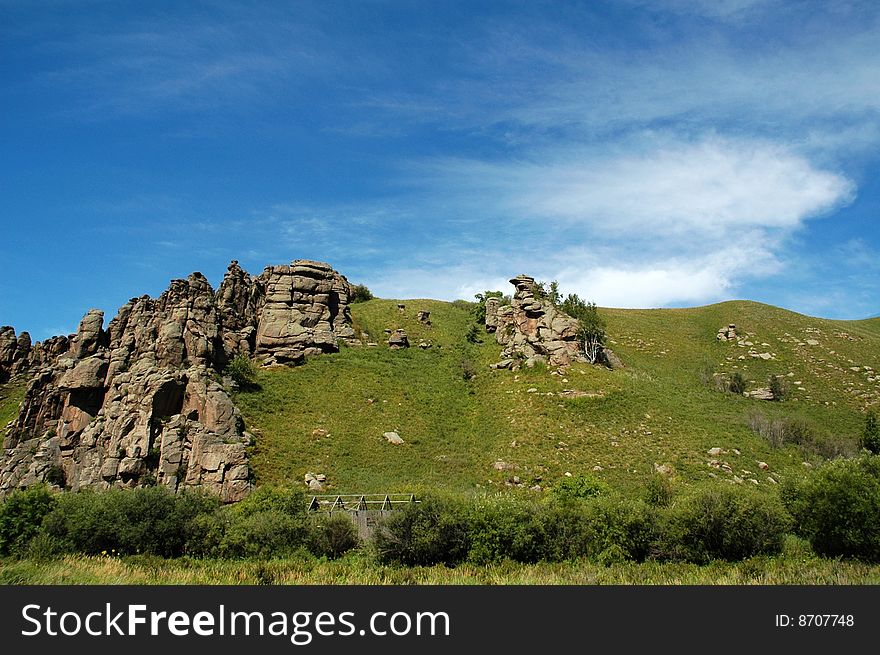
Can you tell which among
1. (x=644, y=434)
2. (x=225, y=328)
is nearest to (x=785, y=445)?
(x=644, y=434)

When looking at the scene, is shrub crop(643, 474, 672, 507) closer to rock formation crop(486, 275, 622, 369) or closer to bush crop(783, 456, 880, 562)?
bush crop(783, 456, 880, 562)

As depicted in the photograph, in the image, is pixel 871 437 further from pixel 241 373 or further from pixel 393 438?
pixel 241 373

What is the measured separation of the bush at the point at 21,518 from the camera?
26.0 metres

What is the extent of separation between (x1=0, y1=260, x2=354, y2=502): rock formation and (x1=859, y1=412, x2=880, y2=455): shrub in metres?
56.2

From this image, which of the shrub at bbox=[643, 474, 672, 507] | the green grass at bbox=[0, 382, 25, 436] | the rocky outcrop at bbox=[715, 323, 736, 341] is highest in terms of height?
the rocky outcrop at bbox=[715, 323, 736, 341]

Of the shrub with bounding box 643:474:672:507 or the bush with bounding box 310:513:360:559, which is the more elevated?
the shrub with bounding box 643:474:672:507

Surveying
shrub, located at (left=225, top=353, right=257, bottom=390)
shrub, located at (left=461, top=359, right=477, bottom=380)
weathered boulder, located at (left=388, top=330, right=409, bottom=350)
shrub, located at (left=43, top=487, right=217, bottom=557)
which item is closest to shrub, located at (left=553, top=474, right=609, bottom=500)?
shrub, located at (left=43, top=487, right=217, bottom=557)

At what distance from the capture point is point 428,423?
50.7 metres

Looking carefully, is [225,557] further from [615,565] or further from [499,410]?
[499,410]

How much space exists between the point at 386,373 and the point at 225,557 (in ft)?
114

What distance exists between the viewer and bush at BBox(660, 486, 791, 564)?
22953mm

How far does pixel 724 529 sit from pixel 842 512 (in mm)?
5191

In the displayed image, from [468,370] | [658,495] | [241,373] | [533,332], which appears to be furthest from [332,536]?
[533,332]

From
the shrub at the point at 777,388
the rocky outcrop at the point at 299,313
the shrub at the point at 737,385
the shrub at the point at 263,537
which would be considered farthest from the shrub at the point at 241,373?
the shrub at the point at 777,388
